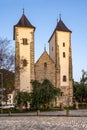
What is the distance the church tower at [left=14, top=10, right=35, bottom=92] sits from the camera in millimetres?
62656

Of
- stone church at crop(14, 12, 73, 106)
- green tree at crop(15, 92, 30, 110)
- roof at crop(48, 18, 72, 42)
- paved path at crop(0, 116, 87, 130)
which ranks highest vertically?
roof at crop(48, 18, 72, 42)

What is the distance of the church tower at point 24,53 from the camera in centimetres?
6266

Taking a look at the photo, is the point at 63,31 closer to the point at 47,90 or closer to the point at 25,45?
the point at 25,45

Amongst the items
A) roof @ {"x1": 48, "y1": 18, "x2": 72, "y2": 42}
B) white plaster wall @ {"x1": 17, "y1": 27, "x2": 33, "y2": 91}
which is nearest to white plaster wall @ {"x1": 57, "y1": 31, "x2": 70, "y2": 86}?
roof @ {"x1": 48, "y1": 18, "x2": 72, "y2": 42}

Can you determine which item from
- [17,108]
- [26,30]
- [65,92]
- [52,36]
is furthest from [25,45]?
[17,108]

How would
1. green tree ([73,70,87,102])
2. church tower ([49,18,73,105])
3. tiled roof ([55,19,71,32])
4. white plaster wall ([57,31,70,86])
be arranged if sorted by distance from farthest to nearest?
green tree ([73,70,87,102])
tiled roof ([55,19,71,32])
white plaster wall ([57,31,70,86])
church tower ([49,18,73,105])

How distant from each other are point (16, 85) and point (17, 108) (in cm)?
1151

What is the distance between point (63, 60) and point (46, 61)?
11.0ft

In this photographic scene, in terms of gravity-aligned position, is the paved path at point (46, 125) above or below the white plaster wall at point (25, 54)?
below

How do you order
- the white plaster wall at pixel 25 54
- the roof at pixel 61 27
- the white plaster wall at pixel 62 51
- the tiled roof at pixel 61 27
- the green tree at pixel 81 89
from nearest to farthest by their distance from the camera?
the white plaster wall at pixel 25 54
the white plaster wall at pixel 62 51
the roof at pixel 61 27
the tiled roof at pixel 61 27
the green tree at pixel 81 89

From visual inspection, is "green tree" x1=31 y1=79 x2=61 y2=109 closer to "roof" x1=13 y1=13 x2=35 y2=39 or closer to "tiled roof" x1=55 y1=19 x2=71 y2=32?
"roof" x1=13 y1=13 x2=35 y2=39

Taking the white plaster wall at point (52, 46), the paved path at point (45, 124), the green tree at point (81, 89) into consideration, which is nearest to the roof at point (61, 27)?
the white plaster wall at point (52, 46)

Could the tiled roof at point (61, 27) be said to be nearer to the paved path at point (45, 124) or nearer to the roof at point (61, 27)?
the roof at point (61, 27)

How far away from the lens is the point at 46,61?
6594cm
